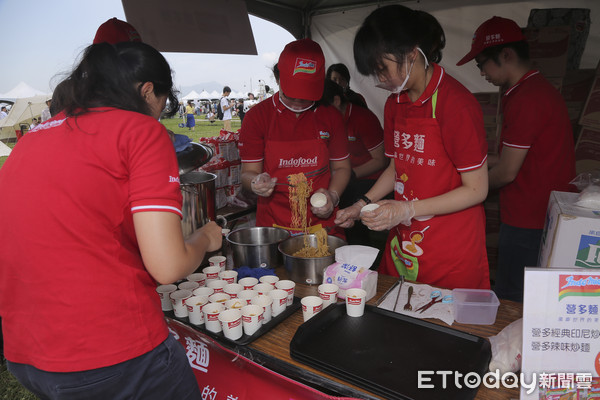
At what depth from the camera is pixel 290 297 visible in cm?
183

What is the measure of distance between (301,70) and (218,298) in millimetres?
1453

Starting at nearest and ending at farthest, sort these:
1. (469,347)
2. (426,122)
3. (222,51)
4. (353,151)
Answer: (469,347) < (426,122) < (222,51) < (353,151)

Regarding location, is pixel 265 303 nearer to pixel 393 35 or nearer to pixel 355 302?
pixel 355 302

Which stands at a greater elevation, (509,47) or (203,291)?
(509,47)

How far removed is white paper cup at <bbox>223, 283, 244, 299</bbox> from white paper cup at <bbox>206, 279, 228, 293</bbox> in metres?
0.02

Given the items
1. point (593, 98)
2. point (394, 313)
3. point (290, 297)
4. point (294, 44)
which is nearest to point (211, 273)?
A: point (290, 297)

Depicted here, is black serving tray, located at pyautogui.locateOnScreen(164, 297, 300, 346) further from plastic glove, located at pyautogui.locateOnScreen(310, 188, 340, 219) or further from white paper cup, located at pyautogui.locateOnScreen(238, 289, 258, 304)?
plastic glove, located at pyautogui.locateOnScreen(310, 188, 340, 219)

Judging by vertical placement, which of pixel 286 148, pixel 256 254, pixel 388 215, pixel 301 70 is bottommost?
pixel 256 254

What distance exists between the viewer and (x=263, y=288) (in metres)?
1.87

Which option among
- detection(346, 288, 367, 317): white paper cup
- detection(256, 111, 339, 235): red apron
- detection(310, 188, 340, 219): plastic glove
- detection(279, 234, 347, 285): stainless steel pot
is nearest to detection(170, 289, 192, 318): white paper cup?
detection(279, 234, 347, 285): stainless steel pot

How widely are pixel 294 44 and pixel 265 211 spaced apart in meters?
1.22

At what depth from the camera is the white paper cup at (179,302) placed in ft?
5.89

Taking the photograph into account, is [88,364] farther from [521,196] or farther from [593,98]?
[593,98]

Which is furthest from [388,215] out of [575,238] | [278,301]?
[575,238]
